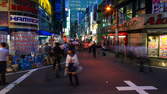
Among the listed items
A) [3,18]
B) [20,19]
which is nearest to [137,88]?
[20,19]

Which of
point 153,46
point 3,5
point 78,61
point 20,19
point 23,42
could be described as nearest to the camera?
point 23,42

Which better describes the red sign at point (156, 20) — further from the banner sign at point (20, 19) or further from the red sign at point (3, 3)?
the red sign at point (3, 3)

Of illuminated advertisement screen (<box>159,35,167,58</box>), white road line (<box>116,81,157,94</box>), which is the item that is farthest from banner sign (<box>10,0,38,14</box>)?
white road line (<box>116,81,157,94</box>)

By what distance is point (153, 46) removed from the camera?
24.7m

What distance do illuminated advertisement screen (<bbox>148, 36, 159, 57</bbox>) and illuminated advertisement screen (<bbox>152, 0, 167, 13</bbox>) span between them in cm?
279

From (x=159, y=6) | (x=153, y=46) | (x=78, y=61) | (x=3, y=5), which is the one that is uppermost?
(x=3, y=5)

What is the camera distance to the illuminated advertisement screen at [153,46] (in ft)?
79.8

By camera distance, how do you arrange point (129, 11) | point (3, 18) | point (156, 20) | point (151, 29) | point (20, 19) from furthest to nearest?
1. point (129, 11)
2. point (151, 29)
3. point (3, 18)
4. point (156, 20)
5. point (20, 19)

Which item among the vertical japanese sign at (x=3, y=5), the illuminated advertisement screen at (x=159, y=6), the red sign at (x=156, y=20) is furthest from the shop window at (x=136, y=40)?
the vertical japanese sign at (x=3, y=5)

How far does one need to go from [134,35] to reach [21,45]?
15.3m

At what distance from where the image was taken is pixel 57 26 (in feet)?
297

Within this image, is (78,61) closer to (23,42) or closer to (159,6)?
(23,42)

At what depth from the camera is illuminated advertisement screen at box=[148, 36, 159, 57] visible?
2431cm

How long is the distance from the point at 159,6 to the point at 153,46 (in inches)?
165
